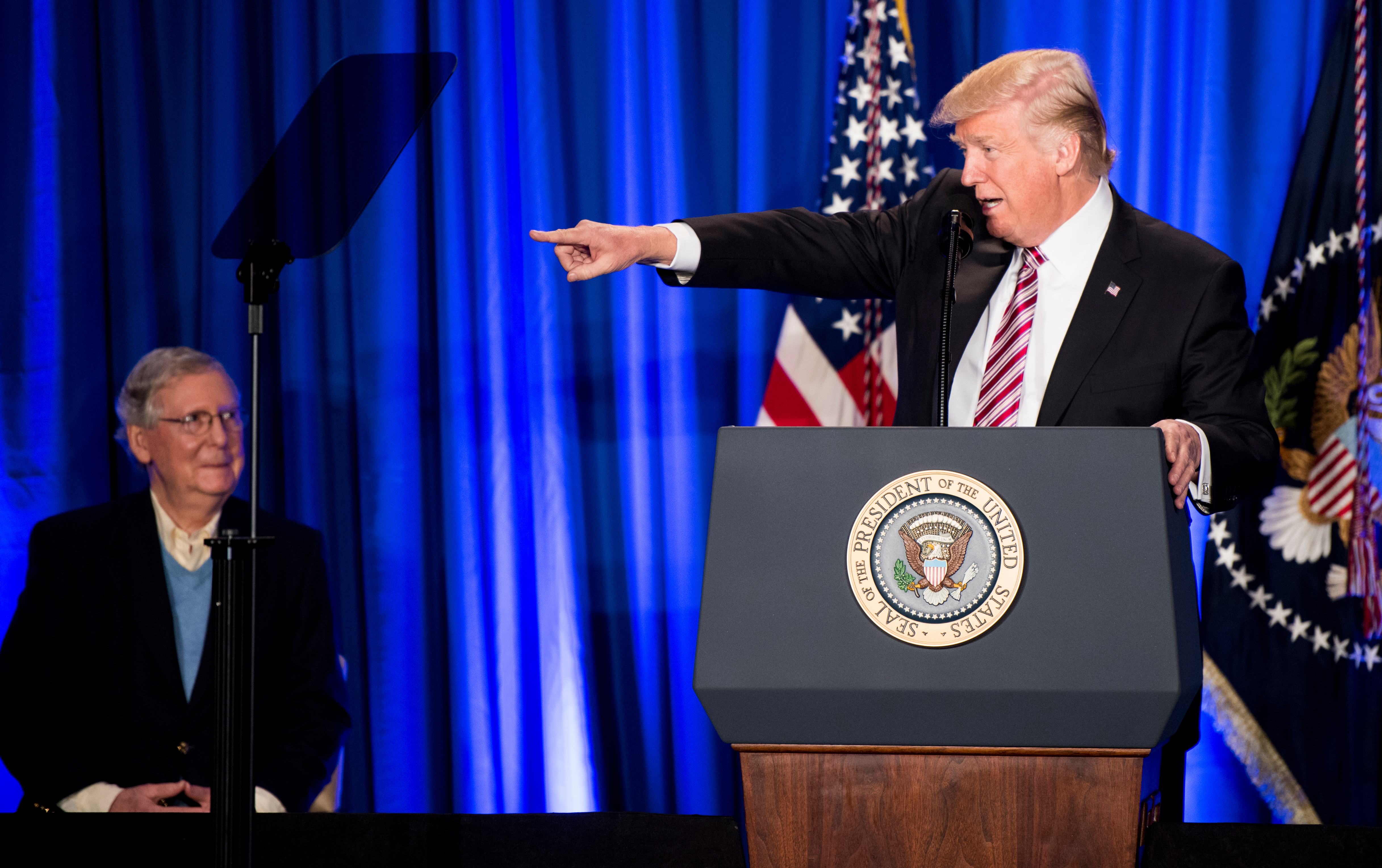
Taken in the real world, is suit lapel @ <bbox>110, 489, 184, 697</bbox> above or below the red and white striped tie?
below

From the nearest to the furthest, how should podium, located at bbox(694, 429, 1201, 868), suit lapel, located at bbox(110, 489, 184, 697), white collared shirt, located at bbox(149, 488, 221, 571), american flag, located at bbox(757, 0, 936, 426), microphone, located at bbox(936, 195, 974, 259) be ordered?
1. podium, located at bbox(694, 429, 1201, 868)
2. microphone, located at bbox(936, 195, 974, 259)
3. suit lapel, located at bbox(110, 489, 184, 697)
4. white collared shirt, located at bbox(149, 488, 221, 571)
5. american flag, located at bbox(757, 0, 936, 426)

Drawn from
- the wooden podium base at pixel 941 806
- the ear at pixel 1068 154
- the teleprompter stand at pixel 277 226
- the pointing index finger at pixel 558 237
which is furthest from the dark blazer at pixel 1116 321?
the teleprompter stand at pixel 277 226

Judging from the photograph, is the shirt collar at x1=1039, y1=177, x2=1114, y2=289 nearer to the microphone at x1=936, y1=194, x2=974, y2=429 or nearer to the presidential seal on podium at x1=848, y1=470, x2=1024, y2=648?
the microphone at x1=936, y1=194, x2=974, y2=429

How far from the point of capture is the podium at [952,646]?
1.18 m

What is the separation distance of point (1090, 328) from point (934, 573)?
0.75m

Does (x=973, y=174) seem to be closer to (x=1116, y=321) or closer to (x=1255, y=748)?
(x=1116, y=321)

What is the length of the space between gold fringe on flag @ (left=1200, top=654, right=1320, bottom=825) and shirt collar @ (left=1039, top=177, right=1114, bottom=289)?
4.66ft

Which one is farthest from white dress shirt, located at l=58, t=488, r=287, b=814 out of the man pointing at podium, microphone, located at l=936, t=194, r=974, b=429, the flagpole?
the flagpole

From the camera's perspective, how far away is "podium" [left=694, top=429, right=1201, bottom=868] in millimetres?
1179

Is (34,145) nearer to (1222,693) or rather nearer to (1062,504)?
(1062,504)

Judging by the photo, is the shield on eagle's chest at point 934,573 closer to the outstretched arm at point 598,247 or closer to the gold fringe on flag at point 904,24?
the outstretched arm at point 598,247

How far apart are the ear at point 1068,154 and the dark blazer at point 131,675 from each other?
183cm

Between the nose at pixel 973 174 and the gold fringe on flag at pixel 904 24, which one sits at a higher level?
the gold fringe on flag at pixel 904 24

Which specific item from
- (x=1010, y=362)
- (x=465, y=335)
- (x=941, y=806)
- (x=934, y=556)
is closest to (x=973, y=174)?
(x=1010, y=362)
